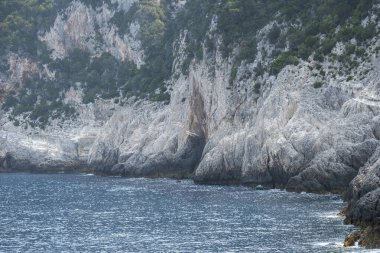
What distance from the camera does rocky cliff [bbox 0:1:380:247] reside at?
84250 mm

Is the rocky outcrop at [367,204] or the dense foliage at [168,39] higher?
the dense foliage at [168,39]

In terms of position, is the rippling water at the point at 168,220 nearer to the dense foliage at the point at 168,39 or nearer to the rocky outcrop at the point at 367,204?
the rocky outcrop at the point at 367,204

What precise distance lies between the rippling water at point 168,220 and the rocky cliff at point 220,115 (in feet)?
10.3

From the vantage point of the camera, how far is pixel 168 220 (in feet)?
A: 238

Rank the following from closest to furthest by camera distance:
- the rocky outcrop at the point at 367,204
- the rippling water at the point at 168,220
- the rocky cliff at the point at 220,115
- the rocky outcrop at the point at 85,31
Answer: the rocky outcrop at the point at 367,204
the rippling water at the point at 168,220
the rocky cliff at the point at 220,115
the rocky outcrop at the point at 85,31

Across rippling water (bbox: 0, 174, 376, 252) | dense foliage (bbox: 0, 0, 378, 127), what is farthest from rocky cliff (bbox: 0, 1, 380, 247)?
rippling water (bbox: 0, 174, 376, 252)

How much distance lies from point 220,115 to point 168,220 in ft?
131

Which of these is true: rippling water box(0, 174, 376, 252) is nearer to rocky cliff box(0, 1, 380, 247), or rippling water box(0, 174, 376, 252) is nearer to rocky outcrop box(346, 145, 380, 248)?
rocky outcrop box(346, 145, 380, 248)

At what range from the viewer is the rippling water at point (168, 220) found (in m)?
58.7

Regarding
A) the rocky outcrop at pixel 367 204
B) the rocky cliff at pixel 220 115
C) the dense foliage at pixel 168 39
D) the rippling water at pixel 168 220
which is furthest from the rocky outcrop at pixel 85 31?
the rocky outcrop at pixel 367 204

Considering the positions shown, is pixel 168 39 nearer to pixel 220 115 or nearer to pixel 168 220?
pixel 220 115

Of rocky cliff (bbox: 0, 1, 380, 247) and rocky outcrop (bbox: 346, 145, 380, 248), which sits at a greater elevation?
rocky cliff (bbox: 0, 1, 380, 247)

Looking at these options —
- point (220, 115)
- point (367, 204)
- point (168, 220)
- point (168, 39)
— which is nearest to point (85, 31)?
point (168, 39)

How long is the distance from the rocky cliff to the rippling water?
314cm
